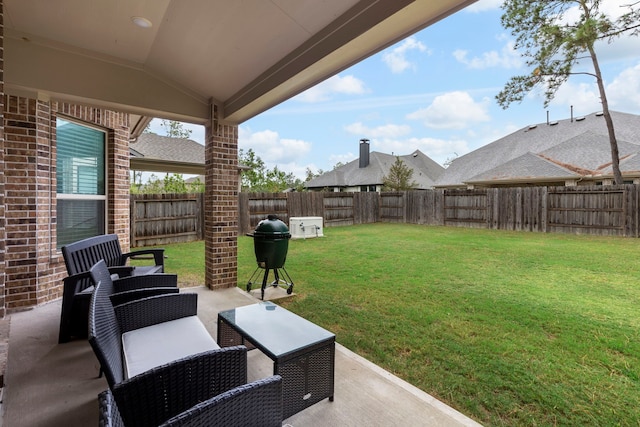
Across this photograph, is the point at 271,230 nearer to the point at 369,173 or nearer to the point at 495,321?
the point at 495,321

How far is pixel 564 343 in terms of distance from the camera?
3.30 m

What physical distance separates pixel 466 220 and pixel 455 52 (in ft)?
23.7

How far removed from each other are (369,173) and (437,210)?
13371mm

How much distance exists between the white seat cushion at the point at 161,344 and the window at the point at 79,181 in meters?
3.20

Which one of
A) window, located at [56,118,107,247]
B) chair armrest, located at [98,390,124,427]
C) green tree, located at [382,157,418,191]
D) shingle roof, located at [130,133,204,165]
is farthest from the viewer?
green tree, located at [382,157,418,191]

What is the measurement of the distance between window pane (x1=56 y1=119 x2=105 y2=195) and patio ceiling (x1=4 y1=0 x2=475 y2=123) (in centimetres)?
94

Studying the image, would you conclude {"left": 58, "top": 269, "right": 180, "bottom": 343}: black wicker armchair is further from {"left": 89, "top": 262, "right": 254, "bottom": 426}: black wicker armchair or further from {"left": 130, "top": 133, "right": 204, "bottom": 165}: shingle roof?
{"left": 130, "top": 133, "right": 204, "bottom": 165}: shingle roof

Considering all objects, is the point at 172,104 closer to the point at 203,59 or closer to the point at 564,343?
the point at 203,59

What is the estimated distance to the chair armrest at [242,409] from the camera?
1.03m

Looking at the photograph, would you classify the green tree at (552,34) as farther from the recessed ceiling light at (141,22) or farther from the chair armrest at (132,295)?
the chair armrest at (132,295)

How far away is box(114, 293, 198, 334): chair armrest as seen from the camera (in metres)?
2.43

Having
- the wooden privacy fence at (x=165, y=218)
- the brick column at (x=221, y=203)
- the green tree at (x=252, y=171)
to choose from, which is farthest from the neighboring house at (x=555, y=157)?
the brick column at (x=221, y=203)

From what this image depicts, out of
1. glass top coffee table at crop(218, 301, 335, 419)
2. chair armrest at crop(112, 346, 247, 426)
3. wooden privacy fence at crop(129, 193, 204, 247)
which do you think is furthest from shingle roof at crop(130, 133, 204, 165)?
chair armrest at crop(112, 346, 247, 426)

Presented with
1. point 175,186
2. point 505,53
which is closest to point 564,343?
point 505,53
